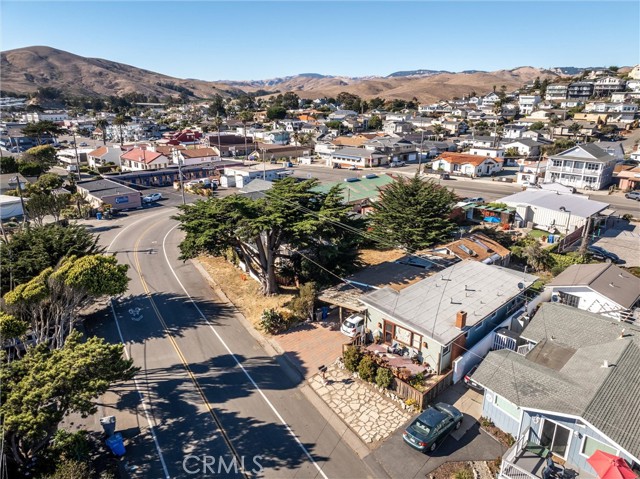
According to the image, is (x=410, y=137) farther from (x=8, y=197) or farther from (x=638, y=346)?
(x=638, y=346)

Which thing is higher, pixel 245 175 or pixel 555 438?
pixel 245 175

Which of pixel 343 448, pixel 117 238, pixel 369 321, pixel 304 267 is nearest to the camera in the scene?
pixel 343 448

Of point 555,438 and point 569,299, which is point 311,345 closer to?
point 555,438

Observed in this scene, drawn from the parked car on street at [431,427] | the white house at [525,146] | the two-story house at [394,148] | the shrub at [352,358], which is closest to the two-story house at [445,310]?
the shrub at [352,358]

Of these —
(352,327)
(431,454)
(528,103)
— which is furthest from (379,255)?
(528,103)

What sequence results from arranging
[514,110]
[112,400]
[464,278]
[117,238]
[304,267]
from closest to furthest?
[112,400]
[464,278]
[304,267]
[117,238]
[514,110]

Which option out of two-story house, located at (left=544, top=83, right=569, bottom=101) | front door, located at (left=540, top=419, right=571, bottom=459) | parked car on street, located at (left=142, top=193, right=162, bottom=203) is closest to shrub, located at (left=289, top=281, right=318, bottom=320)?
front door, located at (left=540, top=419, right=571, bottom=459)

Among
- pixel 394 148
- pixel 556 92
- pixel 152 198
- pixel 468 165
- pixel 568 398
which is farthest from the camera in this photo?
pixel 556 92

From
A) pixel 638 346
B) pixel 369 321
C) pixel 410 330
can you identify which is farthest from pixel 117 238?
pixel 638 346

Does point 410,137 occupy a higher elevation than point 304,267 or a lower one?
higher
